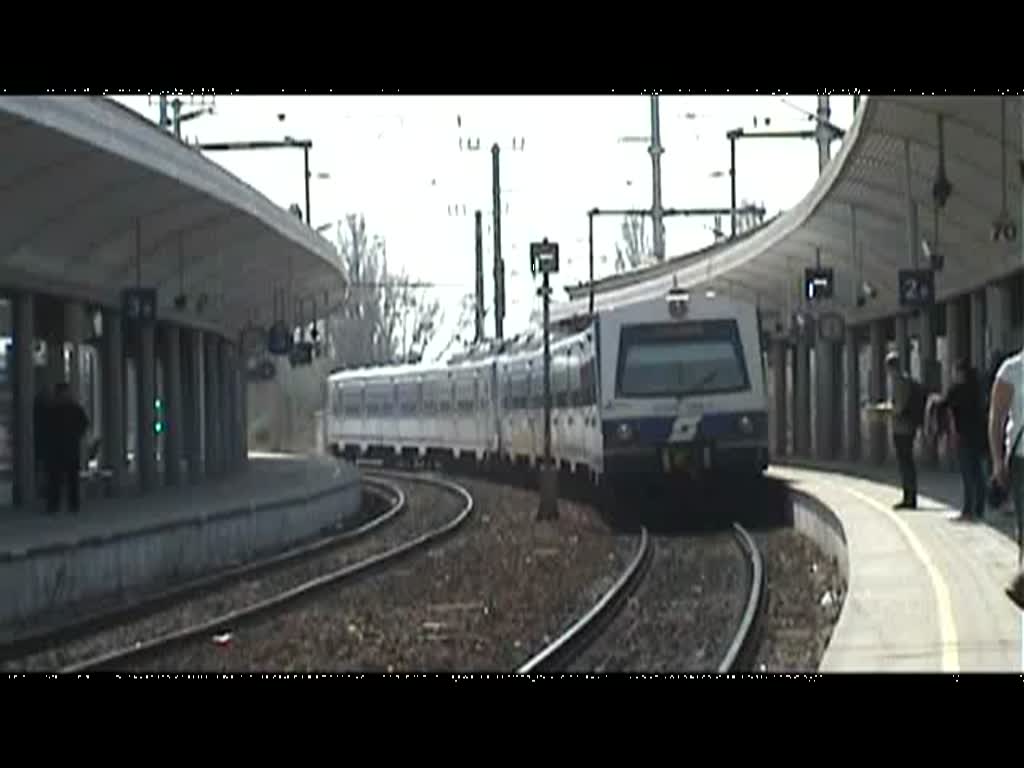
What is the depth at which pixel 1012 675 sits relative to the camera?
10977 mm

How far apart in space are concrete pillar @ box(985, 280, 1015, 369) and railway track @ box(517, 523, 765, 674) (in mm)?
4385

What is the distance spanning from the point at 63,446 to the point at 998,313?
10.8 metres

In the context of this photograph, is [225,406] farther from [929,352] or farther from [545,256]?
[545,256]

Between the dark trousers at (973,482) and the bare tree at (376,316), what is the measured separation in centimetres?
5619

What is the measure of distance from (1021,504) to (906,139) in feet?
26.2

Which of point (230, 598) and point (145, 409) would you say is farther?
point (145, 409)

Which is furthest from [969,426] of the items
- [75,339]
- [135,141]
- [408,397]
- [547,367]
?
[408,397]

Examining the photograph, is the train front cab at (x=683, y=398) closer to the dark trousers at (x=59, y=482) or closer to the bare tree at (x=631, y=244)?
the dark trousers at (x=59, y=482)

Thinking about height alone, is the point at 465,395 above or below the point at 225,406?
above

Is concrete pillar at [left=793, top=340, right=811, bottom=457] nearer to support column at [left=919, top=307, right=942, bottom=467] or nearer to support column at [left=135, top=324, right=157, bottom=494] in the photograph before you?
support column at [left=919, top=307, right=942, bottom=467]

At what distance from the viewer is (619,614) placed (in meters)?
18.8

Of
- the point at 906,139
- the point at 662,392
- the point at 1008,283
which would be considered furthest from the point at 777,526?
the point at 906,139

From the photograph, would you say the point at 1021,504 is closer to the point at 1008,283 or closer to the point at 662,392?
the point at 1008,283

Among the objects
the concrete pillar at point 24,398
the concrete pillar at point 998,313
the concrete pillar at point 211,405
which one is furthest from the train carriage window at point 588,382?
the concrete pillar at point 211,405
